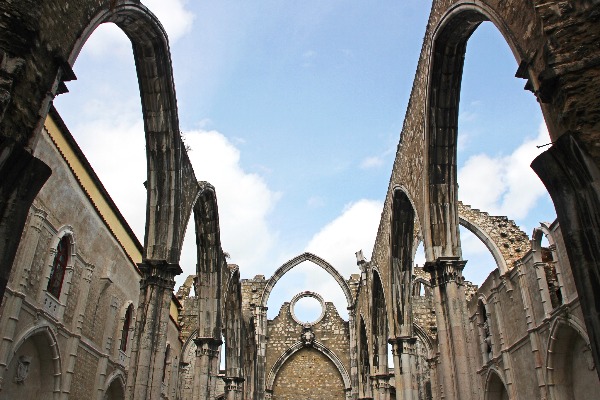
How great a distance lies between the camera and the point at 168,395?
17891mm

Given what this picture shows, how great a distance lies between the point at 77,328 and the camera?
11.2 metres

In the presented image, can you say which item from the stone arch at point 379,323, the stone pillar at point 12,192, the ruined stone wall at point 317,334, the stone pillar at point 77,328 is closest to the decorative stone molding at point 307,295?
the ruined stone wall at point 317,334

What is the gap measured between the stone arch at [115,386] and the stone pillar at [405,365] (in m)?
7.11

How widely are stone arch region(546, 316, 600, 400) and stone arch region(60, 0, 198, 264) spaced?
7.70 meters

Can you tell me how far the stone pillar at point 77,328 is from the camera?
34.8ft

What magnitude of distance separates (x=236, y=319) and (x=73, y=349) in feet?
29.7

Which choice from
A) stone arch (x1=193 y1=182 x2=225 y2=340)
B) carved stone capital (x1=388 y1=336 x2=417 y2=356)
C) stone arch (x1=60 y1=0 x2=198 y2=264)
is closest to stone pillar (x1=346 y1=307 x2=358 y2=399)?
carved stone capital (x1=388 y1=336 x2=417 y2=356)

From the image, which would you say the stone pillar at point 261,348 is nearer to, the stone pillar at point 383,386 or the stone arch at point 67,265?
the stone pillar at point 383,386

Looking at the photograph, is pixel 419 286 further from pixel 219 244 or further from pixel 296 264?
pixel 219 244

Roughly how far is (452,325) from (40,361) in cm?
777

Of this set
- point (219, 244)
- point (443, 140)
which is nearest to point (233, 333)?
point (219, 244)

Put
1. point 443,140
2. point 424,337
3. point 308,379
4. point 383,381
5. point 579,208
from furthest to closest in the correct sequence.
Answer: point 308,379
point 424,337
point 383,381
point 443,140
point 579,208

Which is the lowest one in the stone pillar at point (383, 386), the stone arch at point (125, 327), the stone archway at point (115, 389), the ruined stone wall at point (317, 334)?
the stone archway at point (115, 389)

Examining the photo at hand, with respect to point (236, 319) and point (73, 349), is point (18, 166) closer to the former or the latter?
point (73, 349)
